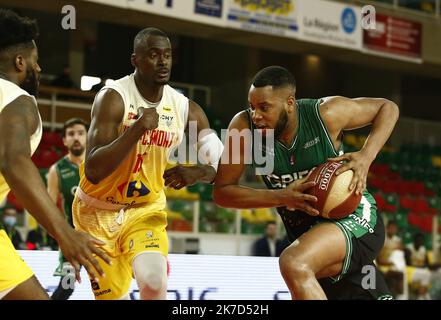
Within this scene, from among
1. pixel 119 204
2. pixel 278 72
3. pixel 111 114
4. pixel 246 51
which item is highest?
pixel 246 51

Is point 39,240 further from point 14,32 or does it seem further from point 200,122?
point 14,32

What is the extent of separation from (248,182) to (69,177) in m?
6.57

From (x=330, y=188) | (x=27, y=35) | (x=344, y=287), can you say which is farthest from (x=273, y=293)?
(x=27, y=35)

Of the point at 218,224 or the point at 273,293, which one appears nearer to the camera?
the point at 273,293

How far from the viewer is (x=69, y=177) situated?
23.0ft

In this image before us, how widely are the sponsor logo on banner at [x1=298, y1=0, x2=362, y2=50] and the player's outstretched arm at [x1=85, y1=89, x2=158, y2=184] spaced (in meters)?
9.92

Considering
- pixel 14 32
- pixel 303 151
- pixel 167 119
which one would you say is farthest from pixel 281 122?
pixel 14 32

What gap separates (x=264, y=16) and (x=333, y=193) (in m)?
9.71

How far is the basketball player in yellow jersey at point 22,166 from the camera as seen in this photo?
293 centimetres

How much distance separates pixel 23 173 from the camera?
2.93 meters

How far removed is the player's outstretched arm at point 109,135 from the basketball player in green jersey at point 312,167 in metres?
0.67

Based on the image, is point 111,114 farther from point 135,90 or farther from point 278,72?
point 278,72

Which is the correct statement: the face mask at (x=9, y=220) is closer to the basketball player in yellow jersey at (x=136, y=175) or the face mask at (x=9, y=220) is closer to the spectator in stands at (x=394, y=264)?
the basketball player in yellow jersey at (x=136, y=175)
